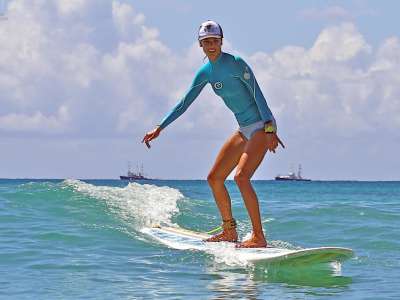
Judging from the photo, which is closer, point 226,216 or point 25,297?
point 25,297

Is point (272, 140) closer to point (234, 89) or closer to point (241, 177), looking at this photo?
point (241, 177)

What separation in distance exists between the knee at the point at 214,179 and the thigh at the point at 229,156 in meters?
0.01

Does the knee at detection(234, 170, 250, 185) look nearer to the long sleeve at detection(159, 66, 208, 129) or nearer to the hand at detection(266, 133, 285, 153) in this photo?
the hand at detection(266, 133, 285, 153)

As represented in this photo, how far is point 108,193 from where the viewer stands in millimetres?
22703

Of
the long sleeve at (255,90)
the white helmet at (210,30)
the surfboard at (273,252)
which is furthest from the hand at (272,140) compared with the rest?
the white helmet at (210,30)

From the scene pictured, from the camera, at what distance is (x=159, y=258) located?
11.3 m

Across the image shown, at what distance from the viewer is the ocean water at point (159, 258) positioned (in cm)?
885

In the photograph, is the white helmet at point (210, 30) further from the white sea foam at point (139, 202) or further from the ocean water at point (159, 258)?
the white sea foam at point (139, 202)

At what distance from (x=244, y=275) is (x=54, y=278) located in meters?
2.03

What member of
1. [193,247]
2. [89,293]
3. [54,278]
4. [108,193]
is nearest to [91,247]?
[193,247]

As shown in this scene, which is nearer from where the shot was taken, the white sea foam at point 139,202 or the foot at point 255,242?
the foot at point 255,242

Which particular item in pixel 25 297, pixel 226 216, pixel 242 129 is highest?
pixel 242 129

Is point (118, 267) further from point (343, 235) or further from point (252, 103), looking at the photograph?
point (343, 235)

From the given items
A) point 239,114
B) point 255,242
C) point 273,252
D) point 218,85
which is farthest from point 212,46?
point 273,252
